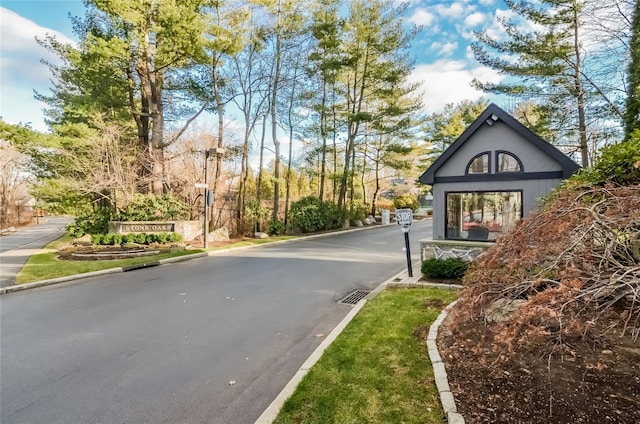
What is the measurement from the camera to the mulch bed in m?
2.66

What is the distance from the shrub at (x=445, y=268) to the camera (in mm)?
7297

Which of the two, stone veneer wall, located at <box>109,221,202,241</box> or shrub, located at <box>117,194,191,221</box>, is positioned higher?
shrub, located at <box>117,194,191,221</box>

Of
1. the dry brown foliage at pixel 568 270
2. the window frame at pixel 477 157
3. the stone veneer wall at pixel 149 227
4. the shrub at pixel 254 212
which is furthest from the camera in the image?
the shrub at pixel 254 212

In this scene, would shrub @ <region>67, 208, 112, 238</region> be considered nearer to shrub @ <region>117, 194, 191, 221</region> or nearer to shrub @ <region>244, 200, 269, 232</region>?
shrub @ <region>117, 194, 191, 221</region>

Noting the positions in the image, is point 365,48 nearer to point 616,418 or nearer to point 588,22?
point 588,22

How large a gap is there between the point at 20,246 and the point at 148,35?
1128 cm

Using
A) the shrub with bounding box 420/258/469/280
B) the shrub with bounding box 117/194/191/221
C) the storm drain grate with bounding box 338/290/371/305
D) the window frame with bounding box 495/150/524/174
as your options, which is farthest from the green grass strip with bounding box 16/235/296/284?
the window frame with bounding box 495/150/524/174

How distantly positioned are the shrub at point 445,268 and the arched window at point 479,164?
2.76 meters

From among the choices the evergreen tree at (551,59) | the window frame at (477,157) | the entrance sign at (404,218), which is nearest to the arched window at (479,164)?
the window frame at (477,157)

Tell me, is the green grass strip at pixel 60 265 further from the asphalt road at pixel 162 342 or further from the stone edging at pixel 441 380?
the stone edging at pixel 441 380

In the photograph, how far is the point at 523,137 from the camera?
8.32m

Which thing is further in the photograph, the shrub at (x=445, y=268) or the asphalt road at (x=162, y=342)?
the shrub at (x=445, y=268)

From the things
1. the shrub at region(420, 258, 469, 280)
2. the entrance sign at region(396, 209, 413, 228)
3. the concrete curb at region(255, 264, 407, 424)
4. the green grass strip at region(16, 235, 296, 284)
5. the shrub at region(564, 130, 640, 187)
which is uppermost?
the shrub at region(564, 130, 640, 187)

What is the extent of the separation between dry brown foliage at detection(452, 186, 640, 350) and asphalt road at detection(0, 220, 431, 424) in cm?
231
